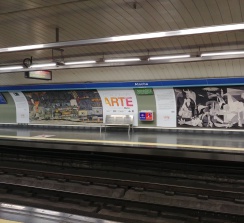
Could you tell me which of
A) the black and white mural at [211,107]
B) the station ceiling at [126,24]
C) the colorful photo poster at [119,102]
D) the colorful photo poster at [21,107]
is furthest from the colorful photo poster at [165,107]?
the colorful photo poster at [21,107]

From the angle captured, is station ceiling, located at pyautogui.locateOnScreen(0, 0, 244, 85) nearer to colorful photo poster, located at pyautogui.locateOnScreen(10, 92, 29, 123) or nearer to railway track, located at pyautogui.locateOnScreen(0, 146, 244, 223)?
railway track, located at pyautogui.locateOnScreen(0, 146, 244, 223)

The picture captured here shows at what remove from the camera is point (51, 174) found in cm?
556

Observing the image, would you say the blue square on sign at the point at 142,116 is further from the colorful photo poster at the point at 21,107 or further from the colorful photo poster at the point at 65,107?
the colorful photo poster at the point at 21,107

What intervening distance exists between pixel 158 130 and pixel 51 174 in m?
5.06

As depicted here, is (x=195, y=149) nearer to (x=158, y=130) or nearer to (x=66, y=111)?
(x=158, y=130)

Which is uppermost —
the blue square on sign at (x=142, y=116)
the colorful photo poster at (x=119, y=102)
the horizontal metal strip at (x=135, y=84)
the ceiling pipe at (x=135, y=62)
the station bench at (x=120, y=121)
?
the ceiling pipe at (x=135, y=62)

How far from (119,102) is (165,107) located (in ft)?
6.13

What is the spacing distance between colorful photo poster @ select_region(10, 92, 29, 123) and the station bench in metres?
4.42

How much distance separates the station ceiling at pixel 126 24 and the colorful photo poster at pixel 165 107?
1.09 meters

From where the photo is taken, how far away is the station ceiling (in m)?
4.16

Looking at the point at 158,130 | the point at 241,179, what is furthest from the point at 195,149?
the point at 158,130

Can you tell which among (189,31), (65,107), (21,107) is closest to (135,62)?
(189,31)

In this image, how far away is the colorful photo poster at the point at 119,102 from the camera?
9781 mm

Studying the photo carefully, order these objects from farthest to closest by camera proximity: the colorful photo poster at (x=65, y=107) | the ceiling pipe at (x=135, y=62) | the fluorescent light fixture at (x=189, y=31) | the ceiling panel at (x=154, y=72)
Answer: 1. the colorful photo poster at (x=65, y=107)
2. the ceiling panel at (x=154, y=72)
3. the ceiling pipe at (x=135, y=62)
4. the fluorescent light fixture at (x=189, y=31)
